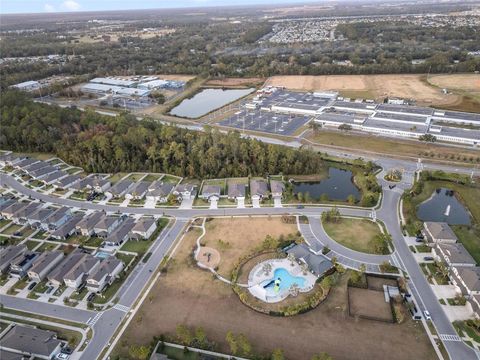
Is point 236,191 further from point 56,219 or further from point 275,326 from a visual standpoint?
point 56,219

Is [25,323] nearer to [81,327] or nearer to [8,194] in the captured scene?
[81,327]

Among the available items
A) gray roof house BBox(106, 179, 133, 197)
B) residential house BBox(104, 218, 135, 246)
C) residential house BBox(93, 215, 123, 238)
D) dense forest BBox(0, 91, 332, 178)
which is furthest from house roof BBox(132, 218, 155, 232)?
dense forest BBox(0, 91, 332, 178)

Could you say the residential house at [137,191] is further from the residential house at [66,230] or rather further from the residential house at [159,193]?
the residential house at [66,230]

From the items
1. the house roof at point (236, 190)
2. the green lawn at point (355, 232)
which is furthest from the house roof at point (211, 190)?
the green lawn at point (355, 232)

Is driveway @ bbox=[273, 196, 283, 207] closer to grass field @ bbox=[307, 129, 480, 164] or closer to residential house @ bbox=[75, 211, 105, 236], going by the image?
grass field @ bbox=[307, 129, 480, 164]

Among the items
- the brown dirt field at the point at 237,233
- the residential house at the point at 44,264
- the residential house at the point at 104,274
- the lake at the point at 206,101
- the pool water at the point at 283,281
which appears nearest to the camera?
the pool water at the point at 283,281
